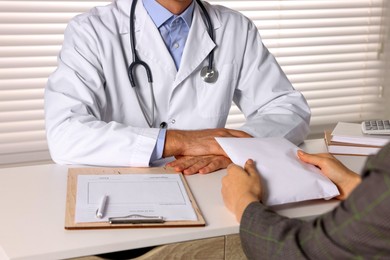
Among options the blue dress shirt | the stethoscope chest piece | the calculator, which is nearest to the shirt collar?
the blue dress shirt

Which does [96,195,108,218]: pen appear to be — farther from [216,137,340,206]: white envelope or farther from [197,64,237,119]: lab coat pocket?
[197,64,237,119]: lab coat pocket

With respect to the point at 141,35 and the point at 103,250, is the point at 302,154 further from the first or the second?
the point at 141,35

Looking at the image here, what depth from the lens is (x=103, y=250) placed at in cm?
124

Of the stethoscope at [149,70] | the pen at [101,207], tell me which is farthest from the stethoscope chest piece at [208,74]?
the pen at [101,207]

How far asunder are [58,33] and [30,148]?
0.47m

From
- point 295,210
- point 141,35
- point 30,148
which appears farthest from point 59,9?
point 295,210

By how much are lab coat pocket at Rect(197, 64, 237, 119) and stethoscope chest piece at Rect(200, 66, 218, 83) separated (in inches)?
0.5

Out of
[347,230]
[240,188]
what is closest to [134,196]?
[240,188]

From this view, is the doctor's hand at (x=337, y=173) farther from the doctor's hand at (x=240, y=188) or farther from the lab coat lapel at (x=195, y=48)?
the lab coat lapel at (x=195, y=48)

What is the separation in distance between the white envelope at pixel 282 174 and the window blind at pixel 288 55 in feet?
4.20

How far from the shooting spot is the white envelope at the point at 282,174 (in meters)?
1.42

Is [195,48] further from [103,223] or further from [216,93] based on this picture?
[103,223]

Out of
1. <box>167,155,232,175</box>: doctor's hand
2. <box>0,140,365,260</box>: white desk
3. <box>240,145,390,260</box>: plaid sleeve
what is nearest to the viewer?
<box>240,145,390,260</box>: plaid sleeve

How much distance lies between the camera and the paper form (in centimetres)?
135
